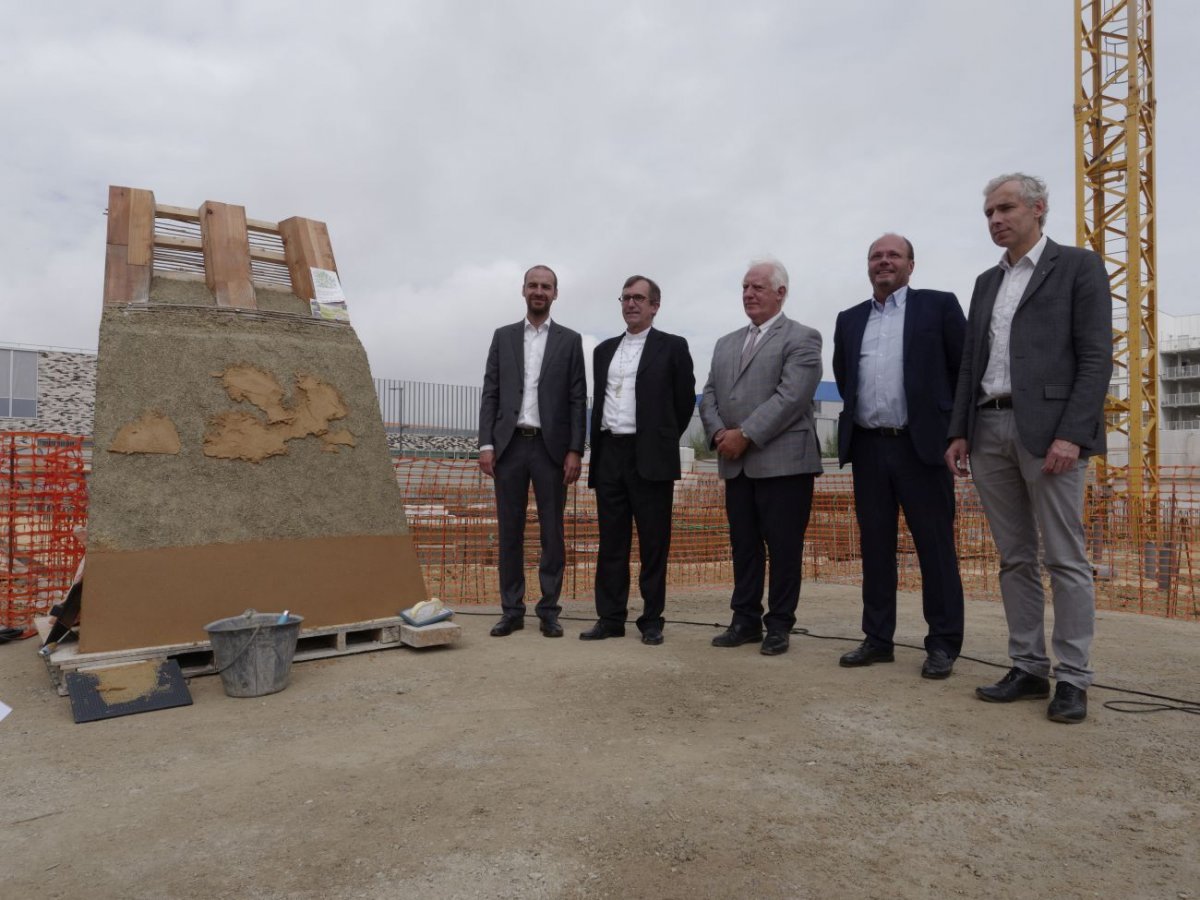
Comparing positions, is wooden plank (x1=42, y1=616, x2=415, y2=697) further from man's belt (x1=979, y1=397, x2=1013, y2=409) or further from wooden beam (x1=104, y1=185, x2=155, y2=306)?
man's belt (x1=979, y1=397, x2=1013, y2=409)

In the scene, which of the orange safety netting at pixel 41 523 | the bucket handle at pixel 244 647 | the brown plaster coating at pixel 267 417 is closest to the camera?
the bucket handle at pixel 244 647

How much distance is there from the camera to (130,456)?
4086 millimetres

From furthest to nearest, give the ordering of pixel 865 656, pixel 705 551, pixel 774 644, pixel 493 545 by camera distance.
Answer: pixel 705 551
pixel 493 545
pixel 774 644
pixel 865 656

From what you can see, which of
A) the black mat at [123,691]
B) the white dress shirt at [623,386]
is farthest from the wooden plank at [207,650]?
the white dress shirt at [623,386]

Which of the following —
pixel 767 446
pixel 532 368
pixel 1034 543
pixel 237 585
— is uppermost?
pixel 532 368

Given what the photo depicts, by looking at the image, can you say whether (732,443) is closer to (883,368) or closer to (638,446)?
(638,446)

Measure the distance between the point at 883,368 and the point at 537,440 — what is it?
204cm

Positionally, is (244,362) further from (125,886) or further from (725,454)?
(125,886)

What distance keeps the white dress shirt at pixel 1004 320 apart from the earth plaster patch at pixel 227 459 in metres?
3.20

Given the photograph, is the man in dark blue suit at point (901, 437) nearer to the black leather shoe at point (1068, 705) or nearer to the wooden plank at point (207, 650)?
the black leather shoe at point (1068, 705)

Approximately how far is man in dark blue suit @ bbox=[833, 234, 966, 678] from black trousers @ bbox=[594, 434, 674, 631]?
112cm

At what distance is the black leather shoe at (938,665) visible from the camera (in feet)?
12.6

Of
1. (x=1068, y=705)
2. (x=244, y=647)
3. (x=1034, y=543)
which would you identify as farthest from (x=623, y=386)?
(x=1068, y=705)

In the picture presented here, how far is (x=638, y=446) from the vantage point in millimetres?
4707
